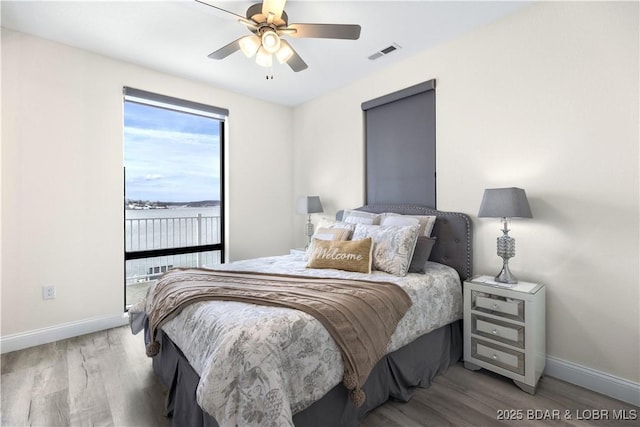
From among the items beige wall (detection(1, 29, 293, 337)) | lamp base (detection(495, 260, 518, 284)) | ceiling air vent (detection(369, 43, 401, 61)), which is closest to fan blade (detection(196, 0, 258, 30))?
ceiling air vent (detection(369, 43, 401, 61))

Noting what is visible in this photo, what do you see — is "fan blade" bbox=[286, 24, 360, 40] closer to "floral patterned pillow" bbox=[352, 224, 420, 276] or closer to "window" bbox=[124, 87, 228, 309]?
"floral patterned pillow" bbox=[352, 224, 420, 276]

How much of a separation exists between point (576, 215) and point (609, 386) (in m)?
1.13

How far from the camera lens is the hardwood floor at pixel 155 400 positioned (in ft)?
5.67

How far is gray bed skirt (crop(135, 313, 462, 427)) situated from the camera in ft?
4.86

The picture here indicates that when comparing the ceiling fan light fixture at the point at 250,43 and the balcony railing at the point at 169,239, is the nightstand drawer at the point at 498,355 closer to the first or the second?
the ceiling fan light fixture at the point at 250,43

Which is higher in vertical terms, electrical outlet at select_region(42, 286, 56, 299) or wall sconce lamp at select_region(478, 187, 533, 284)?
wall sconce lamp at select_region(478, 187, 533, 284)

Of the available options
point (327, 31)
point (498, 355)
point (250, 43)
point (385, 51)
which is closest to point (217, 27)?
point (250, 43)

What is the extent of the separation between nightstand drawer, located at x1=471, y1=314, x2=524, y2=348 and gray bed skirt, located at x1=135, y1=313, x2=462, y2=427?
0.65ft

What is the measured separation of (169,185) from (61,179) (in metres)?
1.08

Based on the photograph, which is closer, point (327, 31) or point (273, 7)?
point (273, 7)

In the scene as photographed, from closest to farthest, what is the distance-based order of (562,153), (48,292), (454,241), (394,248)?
(562,153) < (394,248) < (454,241) < (48,292)

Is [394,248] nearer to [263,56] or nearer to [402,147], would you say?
[402,147]

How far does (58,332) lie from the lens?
A: 2.80 m

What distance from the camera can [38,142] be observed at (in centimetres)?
272
